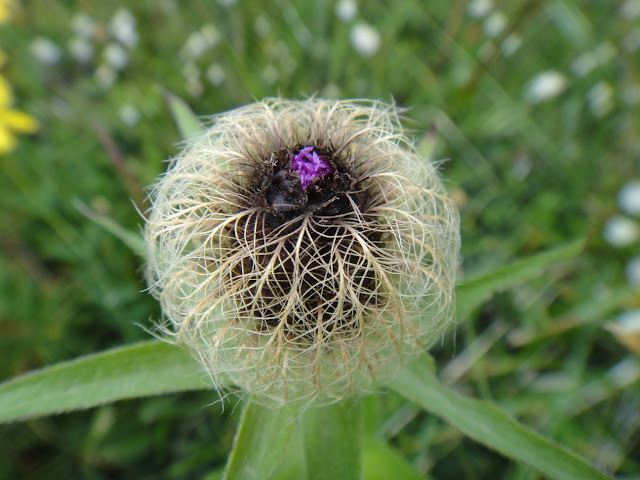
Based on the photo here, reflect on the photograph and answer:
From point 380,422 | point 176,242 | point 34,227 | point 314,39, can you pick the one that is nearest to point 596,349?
point 380,422

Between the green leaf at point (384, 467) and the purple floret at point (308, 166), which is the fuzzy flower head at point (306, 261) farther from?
the green leaf at point (384, 467)

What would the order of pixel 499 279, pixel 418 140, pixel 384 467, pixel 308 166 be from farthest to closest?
pixel 418 140, pixel 384 467, pixel 499 279, pixel 308 166

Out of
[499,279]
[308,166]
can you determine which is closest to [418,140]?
[499,279]

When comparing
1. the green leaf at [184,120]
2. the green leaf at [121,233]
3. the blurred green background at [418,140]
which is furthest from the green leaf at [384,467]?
the green leaf at [184,120]

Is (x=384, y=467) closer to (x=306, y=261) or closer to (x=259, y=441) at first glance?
(x=259, y=441)

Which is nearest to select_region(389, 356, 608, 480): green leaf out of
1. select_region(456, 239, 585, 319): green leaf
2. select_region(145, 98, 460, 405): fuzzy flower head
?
select_region(145, 98, 460, 405): fuzzy flower head

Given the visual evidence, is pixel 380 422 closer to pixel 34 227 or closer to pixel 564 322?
pixel 564 322

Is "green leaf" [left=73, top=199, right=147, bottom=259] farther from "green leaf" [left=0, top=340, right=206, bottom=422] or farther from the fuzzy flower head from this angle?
"green leaf" [left=0, top=340, right=206, bottom=422]
